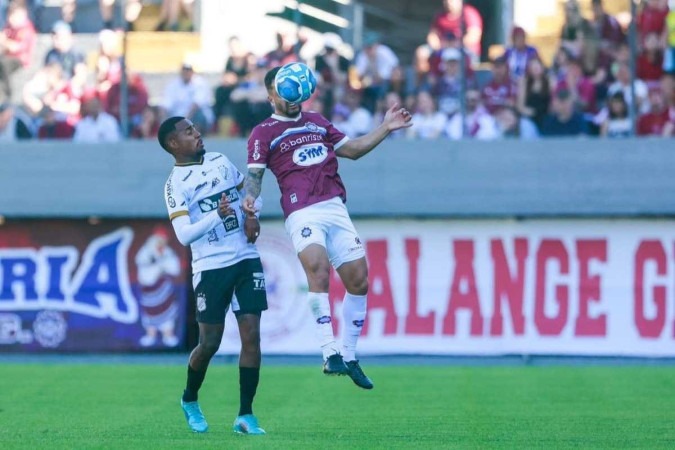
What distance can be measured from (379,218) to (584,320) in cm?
303

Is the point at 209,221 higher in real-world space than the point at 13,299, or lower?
higher

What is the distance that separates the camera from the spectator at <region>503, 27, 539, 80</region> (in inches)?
702

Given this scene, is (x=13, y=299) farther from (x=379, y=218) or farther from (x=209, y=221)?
(x=209, y=221)

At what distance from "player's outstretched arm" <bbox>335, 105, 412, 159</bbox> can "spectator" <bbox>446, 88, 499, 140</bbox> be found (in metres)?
8.63

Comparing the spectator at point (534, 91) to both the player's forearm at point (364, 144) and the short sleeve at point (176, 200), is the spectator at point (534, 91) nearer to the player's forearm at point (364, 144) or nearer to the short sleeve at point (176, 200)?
the player's forearm at point (364, 144)

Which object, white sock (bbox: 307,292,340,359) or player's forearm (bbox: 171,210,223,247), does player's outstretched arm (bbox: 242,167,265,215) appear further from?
white sock (bbox: 307,292,340,359)

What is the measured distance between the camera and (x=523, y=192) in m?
18.4

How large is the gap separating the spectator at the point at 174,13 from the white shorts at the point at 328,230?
356 inches

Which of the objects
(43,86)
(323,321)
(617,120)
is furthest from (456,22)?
(323,321)

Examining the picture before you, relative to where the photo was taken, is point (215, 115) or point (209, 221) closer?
point (209, 221)

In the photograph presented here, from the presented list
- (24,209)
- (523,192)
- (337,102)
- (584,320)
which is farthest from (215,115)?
(584,320)

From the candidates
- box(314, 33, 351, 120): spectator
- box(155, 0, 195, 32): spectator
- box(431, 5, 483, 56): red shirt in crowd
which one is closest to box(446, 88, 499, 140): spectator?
box(431, 5, 483, 56): red shirt in crowd

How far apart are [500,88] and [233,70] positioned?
3471 mm

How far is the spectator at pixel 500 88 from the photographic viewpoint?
17859 millimetres
